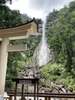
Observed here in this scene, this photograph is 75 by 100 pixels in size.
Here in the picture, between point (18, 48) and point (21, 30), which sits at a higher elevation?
point (21, 30)

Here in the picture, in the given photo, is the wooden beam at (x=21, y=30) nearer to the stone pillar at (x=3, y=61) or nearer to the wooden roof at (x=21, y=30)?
the wooden roof at (x=21, y=30)

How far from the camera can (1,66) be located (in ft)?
20.4

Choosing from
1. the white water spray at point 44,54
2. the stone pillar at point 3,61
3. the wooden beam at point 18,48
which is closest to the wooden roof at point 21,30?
the stone pillar at point 3,61

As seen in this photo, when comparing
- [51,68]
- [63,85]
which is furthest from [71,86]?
[51,68]

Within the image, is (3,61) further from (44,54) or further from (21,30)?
(44,54)

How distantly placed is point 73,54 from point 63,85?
2728 millimetres

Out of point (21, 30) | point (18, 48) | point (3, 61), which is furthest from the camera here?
point (18, 48)

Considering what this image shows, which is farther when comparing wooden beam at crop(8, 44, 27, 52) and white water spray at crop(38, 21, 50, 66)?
white water spray at crop(38, 21, 50, 66)

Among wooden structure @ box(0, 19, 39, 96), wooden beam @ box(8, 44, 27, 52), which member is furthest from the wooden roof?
wooden beam @ box(8, 44, 27, 52)

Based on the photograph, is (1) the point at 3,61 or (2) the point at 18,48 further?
(2) the point at 18,48

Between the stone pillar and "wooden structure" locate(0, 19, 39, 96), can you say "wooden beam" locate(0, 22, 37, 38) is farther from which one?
the stone pillar

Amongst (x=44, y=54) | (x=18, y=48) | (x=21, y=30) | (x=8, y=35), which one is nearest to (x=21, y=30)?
(x=21, y=30)

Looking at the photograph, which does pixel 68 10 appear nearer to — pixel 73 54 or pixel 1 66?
pixel 73 54

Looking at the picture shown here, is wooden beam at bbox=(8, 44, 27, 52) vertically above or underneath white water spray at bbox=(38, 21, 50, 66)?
underneath
